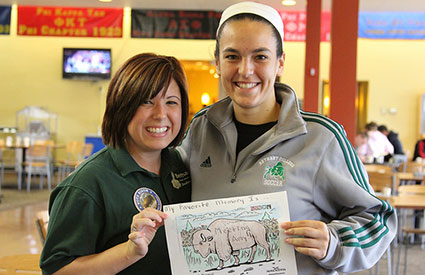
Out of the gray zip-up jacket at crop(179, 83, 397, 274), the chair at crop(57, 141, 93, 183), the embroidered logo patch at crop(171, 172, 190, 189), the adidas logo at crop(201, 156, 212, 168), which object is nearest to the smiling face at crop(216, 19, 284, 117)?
the gray zip-up jacket at crop(179, 83, 397, 274)

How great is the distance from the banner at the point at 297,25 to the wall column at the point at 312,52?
3843mm

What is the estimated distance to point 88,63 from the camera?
13.9 metres

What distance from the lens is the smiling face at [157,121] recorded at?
5.71ft

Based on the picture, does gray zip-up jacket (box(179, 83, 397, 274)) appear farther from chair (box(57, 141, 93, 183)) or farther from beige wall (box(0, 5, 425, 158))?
beige wall (box(0, 5, 425, 158))

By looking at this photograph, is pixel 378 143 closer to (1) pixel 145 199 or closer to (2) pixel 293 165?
(2) pixel 293 165

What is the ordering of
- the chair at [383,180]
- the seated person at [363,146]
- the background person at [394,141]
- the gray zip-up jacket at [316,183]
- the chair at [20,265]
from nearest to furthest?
the gray zip-up jacket at [316,183] → the chair at [20,265] → the chair at [383,180] → the seated person at [363,146] → the background person at [394,141]

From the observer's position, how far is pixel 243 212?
1591 millimetres

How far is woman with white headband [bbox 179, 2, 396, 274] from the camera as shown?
1.65 metres

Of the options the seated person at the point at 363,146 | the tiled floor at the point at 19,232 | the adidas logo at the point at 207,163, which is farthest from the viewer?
the seated person at the point at 363,146

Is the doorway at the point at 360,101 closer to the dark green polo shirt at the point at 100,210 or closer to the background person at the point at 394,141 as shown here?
the background person at the point at 394,141

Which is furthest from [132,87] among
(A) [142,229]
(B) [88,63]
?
(B) [88,63]

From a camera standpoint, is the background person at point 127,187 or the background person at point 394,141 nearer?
the background person at point 127,187

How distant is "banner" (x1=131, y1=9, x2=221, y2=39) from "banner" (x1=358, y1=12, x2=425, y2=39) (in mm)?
3578

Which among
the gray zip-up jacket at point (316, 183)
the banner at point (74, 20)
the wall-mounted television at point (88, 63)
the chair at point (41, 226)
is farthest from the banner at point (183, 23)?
the gray zip-up jacket at point (316, 183)
